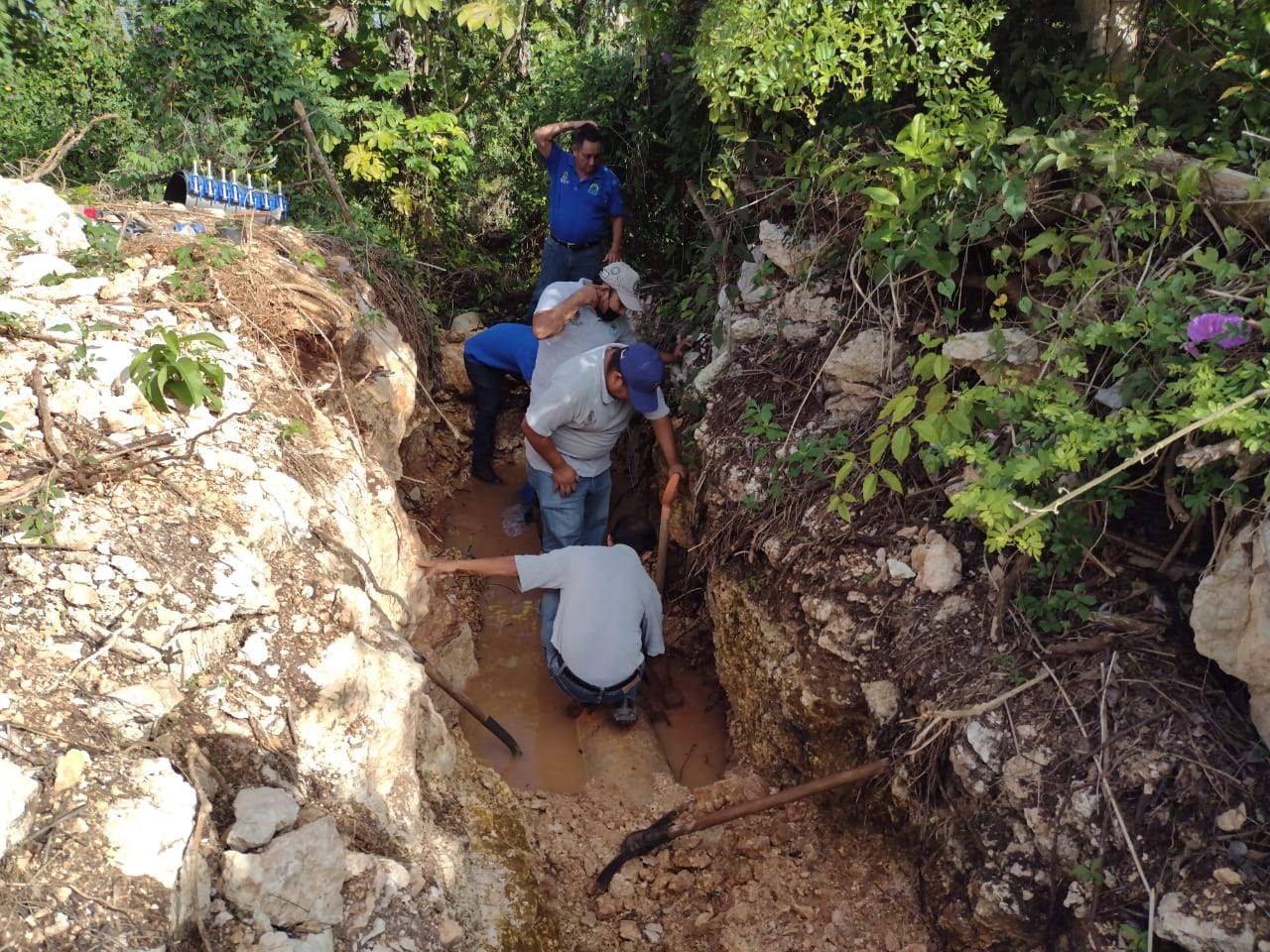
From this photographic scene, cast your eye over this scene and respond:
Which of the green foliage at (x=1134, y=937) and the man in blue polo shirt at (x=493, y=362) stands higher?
the green foliage at (x=1134, y=937)

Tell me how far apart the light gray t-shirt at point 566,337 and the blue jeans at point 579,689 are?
1339 millimetres

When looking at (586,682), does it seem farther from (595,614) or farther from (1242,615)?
(1242,615)

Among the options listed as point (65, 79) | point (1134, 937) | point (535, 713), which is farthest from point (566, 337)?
point (65, 79)

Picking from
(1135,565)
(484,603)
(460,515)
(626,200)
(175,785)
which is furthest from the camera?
(626,200)

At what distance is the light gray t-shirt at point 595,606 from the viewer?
12.6 ft

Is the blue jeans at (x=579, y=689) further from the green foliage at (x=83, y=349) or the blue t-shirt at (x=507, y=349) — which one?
the green foliage at (x=83, y=349)

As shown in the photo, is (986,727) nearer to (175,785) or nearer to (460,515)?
(175,785)

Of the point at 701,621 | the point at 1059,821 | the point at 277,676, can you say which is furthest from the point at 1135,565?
the point at 277,676

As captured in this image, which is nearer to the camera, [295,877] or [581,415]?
[295,877]

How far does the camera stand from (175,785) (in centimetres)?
195

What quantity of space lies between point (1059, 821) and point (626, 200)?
4.68 meters

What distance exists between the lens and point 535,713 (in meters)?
4.34

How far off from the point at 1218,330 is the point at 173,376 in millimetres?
3107

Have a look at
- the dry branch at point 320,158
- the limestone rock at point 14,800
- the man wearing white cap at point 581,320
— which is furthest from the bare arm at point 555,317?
the limestone rock at point 14,800
